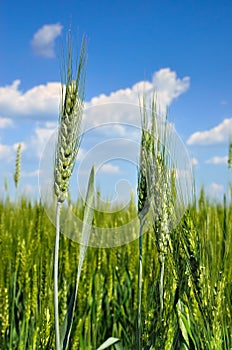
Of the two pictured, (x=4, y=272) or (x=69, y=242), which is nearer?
(x=4, y=272)

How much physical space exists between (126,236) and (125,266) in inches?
8.3

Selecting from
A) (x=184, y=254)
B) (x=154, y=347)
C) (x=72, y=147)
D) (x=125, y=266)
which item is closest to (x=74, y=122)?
(x=72, y=147)

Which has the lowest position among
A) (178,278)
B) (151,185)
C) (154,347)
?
(154,347)

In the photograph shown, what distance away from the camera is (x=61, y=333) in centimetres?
76

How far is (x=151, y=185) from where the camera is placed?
0.80 meters

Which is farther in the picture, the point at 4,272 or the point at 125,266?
the point at 125,266

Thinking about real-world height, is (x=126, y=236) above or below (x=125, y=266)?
above

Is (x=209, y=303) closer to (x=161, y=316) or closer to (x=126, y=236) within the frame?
(x=161, y=316)

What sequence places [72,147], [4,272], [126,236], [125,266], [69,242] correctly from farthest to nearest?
[126,236] < [125,266] < [69,242] < [4,272] < [72,147]

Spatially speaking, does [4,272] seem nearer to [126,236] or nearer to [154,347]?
[126,236]

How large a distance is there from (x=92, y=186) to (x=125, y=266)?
1.53 metres

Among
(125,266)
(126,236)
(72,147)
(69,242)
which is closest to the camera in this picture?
(72,147)

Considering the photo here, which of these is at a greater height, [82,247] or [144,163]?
[144,163]


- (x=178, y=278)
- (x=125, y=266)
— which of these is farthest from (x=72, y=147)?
(x=125, y=266)
